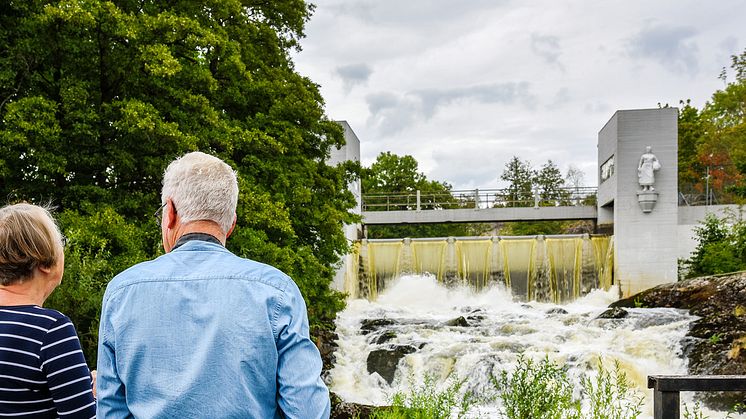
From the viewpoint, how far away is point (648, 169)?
70.1 ft

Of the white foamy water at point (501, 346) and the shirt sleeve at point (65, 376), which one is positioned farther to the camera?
the white foamy water at point (501, 346)

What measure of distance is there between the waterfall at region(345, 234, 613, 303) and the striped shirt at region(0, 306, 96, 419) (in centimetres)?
1940

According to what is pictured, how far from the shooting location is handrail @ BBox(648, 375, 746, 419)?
128 inches

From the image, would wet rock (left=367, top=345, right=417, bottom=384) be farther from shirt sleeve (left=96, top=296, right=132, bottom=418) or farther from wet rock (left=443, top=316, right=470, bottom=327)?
shirt sleeve (left=96, top=296, right=132, bottom=418)

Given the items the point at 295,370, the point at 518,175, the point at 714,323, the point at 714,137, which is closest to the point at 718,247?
the point at 714,323

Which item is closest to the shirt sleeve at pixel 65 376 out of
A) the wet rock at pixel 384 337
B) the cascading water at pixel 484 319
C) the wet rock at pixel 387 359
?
the cascading water at pixel 484 319

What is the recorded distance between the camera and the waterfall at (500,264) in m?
21.9

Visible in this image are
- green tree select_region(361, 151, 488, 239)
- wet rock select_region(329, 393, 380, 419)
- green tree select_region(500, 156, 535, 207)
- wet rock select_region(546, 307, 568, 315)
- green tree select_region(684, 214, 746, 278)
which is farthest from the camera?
green tree select_region(500, 156, 535, 207)

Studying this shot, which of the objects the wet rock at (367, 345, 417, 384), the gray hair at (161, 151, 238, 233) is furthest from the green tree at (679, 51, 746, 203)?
the gray hair at (161, 151, 238, 233)

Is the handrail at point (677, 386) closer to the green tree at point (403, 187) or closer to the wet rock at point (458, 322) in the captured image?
the wet rock at point (458, 322)

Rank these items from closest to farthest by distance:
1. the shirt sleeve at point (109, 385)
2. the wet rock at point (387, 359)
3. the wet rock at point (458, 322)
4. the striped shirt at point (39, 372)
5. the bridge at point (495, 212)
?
1. the shirt sleeve at point (109, 385)
2. the striped shirt at point (39, 372)
3. the wet rock at point (387, 359)
4. the wet rock at point (458, 322)
5. the bridge at point (495, 212)

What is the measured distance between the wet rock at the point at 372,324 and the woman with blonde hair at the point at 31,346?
48.7ft

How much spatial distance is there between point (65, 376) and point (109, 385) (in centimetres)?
40

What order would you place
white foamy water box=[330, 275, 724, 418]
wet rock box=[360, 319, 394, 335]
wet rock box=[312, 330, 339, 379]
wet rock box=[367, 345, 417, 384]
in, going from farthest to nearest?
1. wet rock box=[360, 319, 394, 335]
2. wet rock box=[312, 330, 339, 379]
3. wet rock box=[367, 345, 417, 384]
4. white foamy water box=[330, 275, 724, 418]
